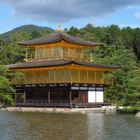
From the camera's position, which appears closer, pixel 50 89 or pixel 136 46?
pixel 50 89

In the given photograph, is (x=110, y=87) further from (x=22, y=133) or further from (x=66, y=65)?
(x=22, y=133)

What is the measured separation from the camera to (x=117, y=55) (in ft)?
226

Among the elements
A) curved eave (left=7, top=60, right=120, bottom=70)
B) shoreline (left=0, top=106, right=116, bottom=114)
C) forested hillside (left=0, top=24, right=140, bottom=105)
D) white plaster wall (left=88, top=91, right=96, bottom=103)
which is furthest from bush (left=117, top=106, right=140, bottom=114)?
curved eave (left=7, top=60, right=120, bottom=70)

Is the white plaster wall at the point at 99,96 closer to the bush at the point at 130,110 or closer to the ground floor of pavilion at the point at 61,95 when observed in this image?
the ground floor of pavilion at the point at 61,95

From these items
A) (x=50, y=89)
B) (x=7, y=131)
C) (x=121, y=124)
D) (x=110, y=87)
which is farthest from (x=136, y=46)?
(x=7, y=131)

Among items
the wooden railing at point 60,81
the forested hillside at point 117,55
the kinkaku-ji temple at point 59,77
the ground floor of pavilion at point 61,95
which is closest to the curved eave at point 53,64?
A: the kinkaku-ji temple at point 59,77

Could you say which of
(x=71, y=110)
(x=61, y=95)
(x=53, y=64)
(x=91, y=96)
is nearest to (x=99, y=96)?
(x=91, y=96)

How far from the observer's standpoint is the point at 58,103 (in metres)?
52.2

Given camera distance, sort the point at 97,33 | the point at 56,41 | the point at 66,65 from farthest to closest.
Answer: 1. the point at 97,33
2. the point at 56,41
3. the point at 66,65

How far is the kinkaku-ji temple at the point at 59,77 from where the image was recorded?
53.1 m

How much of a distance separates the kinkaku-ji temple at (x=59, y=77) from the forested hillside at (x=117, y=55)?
6.91ft

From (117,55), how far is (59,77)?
17.2 metres

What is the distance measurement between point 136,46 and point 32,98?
172 feet

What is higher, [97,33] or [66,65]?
[97,33]
